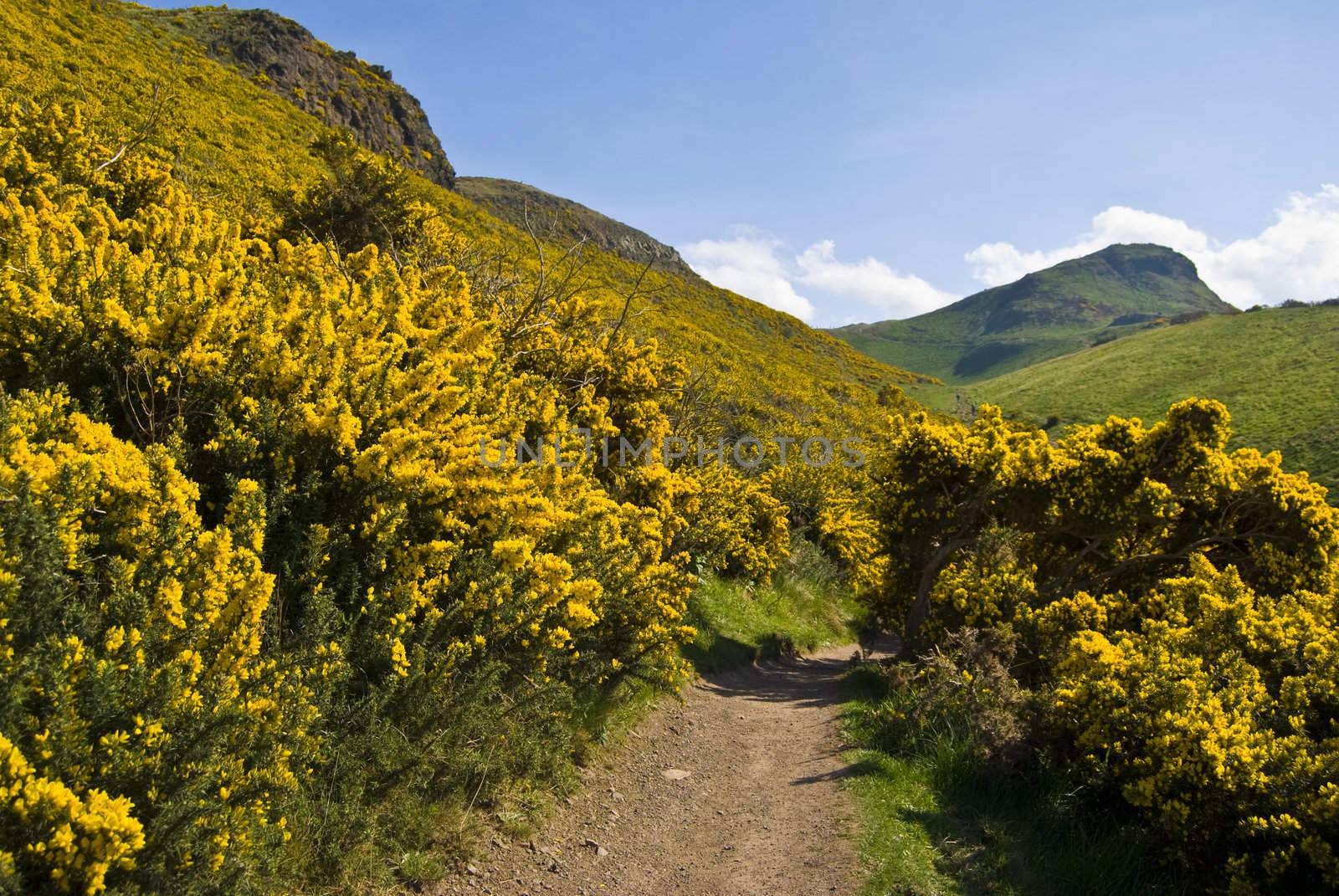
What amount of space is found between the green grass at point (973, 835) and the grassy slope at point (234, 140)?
5566 mm

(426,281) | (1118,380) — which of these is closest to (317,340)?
(426,281)

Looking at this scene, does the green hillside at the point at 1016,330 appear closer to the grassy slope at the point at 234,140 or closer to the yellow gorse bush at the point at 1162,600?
the grassy slope at the point at 234,140

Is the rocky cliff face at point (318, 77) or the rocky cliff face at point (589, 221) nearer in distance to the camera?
the rocky cliff face at point (318, 77)

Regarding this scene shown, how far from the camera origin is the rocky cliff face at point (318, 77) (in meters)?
33.6

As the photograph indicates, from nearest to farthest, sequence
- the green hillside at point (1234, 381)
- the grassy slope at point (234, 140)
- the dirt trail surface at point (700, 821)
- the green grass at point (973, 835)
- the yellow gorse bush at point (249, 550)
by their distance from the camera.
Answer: the yellow gorse bush at point (249, 550) < the dirt trail surface at point (700, 821) < the green grass at point (973, 835) < the grassy slope at point (234, 140) < the green hillside at point (1234, 381)

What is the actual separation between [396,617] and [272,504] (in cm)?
91

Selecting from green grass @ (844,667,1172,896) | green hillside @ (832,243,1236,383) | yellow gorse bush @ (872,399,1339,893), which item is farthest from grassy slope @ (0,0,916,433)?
green hillside @ (832,243,1236,383)

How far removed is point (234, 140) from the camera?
19531 millimetres

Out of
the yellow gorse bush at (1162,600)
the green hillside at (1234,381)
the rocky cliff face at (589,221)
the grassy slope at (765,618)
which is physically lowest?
the grassy slope at (765,618)

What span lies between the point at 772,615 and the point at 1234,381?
2154 inches

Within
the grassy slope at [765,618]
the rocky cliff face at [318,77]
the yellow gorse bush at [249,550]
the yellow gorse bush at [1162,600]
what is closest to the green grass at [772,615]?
the grassy slope at [765,618]

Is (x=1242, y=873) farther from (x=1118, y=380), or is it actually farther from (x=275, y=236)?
(x=1118, y=380)

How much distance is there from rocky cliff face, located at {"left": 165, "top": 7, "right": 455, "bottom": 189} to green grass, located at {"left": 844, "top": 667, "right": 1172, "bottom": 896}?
95.7 feet

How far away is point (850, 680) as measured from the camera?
10.6 metres
